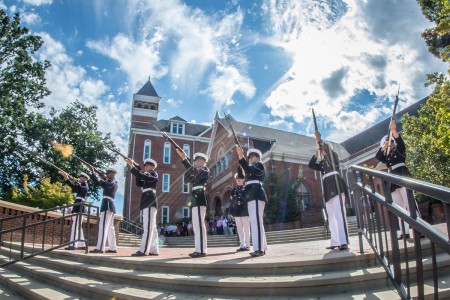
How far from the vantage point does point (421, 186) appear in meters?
2.08

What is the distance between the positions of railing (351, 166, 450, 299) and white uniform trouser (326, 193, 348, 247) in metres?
0.79

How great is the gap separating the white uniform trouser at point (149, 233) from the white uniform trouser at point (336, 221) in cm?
355

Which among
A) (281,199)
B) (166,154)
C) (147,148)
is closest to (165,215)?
(166,154)

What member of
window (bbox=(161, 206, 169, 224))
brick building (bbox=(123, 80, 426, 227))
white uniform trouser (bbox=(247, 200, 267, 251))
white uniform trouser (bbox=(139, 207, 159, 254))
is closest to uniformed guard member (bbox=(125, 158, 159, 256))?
white uniform trouser (bbox=(139, 207, 159, 254))

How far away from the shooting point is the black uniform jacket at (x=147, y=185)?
7086 millimetres

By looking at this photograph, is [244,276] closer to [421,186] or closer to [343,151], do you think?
[421,186]

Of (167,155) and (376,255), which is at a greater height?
(167,155)

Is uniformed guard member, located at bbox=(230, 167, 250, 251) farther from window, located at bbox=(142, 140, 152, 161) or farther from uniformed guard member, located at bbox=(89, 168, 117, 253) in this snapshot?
window, located at bbox=(142, 140, 152, 161)

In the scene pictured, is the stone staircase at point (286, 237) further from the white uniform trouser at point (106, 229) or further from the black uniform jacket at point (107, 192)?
the black uniform jacket at point (107, 192)

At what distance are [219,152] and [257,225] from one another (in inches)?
1013

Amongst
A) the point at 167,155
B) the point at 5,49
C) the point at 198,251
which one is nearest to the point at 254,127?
the point at 167,155

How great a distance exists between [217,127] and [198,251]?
26.0 m

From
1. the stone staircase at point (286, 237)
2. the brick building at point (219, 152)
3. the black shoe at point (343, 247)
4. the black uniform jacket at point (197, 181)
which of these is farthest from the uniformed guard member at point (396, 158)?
the brick building at point (219, 152)

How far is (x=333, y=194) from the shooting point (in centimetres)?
549
